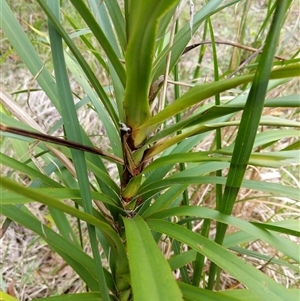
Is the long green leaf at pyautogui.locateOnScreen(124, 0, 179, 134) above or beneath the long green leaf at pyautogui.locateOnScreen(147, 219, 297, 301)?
above

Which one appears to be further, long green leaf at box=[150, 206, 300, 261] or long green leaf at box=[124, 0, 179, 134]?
long green leaf at box=[150, 206, 300, 261]

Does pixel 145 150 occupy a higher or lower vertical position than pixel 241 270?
higher

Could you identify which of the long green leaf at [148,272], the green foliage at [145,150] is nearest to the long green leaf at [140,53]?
the green foliage at [145,150]

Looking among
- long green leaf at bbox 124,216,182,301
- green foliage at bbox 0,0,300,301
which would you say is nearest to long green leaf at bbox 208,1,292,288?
green foliage at bbox 0,0,300,301

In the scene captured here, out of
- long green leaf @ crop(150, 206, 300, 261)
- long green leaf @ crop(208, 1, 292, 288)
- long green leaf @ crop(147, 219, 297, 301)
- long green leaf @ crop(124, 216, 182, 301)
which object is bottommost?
long green leaf @ crop(124, 216, 182, 301)

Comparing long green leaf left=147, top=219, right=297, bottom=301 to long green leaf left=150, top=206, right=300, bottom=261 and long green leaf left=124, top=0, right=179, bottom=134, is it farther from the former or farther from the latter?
long green leaf left=124, top=0, right=179, bottom=134

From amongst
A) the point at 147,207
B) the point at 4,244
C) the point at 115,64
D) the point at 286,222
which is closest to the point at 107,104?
the point at 115,64

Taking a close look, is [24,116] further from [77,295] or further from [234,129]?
[234,129]

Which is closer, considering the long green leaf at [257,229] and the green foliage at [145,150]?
the green foliage at [145,150]

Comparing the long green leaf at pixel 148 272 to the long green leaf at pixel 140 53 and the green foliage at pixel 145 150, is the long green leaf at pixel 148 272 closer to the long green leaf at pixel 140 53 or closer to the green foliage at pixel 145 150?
the green foliage at pixel 145 150

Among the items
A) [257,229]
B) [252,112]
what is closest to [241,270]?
[257,229]

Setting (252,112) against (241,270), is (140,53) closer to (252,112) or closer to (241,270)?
(252,112)
